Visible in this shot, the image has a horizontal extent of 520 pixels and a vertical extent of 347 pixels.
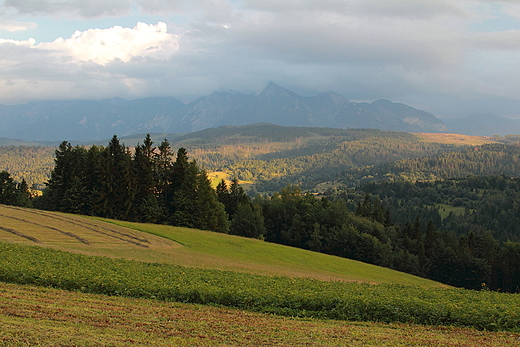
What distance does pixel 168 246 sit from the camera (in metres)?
48.0

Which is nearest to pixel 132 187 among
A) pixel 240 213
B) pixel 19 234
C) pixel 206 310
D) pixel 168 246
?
pixel 168 246

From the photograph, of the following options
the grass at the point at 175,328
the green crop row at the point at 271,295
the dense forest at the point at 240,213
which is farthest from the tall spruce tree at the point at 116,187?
the grass at the point at 175,328

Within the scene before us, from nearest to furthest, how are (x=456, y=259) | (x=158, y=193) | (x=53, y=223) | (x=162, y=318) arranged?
1. (x=162, y=318)
2. (x=53, y=223)
3. (x=158, y=193)
4. (x=456, y=259)

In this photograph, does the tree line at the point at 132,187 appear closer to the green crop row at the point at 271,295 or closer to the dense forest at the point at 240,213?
the dense forest at the point at 240,213

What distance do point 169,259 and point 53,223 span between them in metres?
Answer: 19.7

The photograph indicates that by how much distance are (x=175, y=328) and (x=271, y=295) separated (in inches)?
280

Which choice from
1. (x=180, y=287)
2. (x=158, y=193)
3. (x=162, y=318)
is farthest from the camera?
(x=158, y=193)

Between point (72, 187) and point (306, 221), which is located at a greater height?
point (72, 187)

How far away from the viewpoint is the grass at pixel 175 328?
14617 millimetres

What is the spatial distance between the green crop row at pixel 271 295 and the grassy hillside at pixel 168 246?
1123 centimetres

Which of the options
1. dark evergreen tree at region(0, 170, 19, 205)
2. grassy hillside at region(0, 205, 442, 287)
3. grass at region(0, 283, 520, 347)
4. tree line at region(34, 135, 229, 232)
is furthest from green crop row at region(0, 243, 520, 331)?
dark evergreen tree at region(0, 170, 19, 205)

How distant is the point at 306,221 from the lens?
97125 mm

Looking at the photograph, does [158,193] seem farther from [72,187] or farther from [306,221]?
[306,221]

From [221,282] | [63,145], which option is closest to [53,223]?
[63,145]
